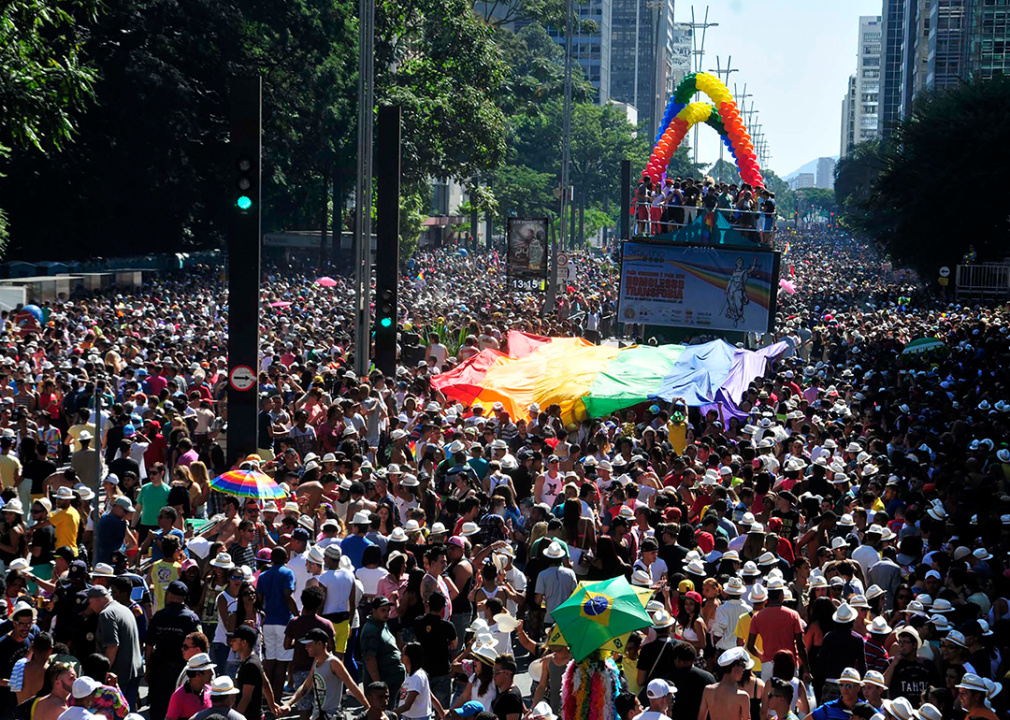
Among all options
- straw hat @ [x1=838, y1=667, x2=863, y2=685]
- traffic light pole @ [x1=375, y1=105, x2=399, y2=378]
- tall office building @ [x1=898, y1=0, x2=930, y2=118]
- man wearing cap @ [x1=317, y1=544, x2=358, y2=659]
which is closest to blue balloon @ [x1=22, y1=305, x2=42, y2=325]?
traffic light pole @ [x1=375, y1=105, x2=399, y2=378]

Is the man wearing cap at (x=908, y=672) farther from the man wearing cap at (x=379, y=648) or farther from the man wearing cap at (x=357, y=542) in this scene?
the man wearing cap at (x=357, y=542)

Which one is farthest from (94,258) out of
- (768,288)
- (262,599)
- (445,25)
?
(262,599)

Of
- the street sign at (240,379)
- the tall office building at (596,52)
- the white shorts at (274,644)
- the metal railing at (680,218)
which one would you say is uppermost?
the tall office building at (596,52)

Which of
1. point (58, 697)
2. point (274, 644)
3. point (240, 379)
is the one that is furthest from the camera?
point (240, 379)

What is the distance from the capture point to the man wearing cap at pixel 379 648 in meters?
9.67

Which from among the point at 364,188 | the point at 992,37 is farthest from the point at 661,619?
the point at 992,37

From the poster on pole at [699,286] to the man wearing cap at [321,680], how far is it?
24575 millimetres

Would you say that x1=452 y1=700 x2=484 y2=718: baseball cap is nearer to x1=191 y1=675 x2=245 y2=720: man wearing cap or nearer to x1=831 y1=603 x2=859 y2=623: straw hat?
x1=191 y1=675 x2=245 y2=720: man wearing cap

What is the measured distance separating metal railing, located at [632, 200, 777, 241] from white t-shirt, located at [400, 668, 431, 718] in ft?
83.8

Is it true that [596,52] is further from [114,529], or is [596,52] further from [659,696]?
[659,696]

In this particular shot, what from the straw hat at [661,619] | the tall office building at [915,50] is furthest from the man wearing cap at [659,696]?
the tall office building at [915,50]

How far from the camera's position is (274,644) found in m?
10.4

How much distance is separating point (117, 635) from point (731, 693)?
4265mm

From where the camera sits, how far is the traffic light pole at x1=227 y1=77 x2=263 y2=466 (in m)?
15.9
